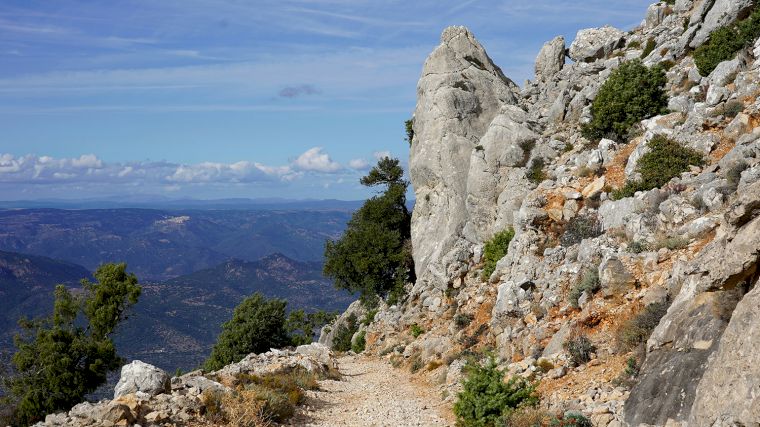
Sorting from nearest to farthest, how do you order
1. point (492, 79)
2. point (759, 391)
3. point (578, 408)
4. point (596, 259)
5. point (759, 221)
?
1. point (759, 391)
2. point (759, 221)
3. point (578, 408)
4. point (596, 259)
5. point (492, 79)

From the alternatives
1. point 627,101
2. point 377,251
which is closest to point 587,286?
point 627,101

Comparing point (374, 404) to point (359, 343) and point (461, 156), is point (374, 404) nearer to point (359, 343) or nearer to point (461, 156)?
point (359, 343)

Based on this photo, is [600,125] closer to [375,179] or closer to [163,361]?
[375,179]

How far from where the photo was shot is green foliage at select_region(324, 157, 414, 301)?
151 feet

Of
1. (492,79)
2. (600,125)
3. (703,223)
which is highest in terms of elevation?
(492,79)

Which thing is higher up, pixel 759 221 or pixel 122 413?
pixel 759 221

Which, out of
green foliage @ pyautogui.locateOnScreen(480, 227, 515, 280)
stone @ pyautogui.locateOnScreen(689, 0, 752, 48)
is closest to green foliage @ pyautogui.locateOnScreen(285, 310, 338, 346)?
green foliage @ pyautogui.locateOnScreen(480, 227, 515, 280)

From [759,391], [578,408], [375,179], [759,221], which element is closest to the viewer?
[759,391]

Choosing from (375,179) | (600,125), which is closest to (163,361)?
(375,179)

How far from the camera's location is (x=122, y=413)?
1576cm

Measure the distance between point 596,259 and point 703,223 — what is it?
13.7 feet

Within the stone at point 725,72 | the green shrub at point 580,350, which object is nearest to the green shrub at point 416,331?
the green shrub at point 580,350

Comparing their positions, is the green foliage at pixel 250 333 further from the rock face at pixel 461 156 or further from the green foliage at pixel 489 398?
the green foliage at pixel 489 398

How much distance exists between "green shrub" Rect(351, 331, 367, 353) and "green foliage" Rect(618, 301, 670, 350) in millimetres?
26054
